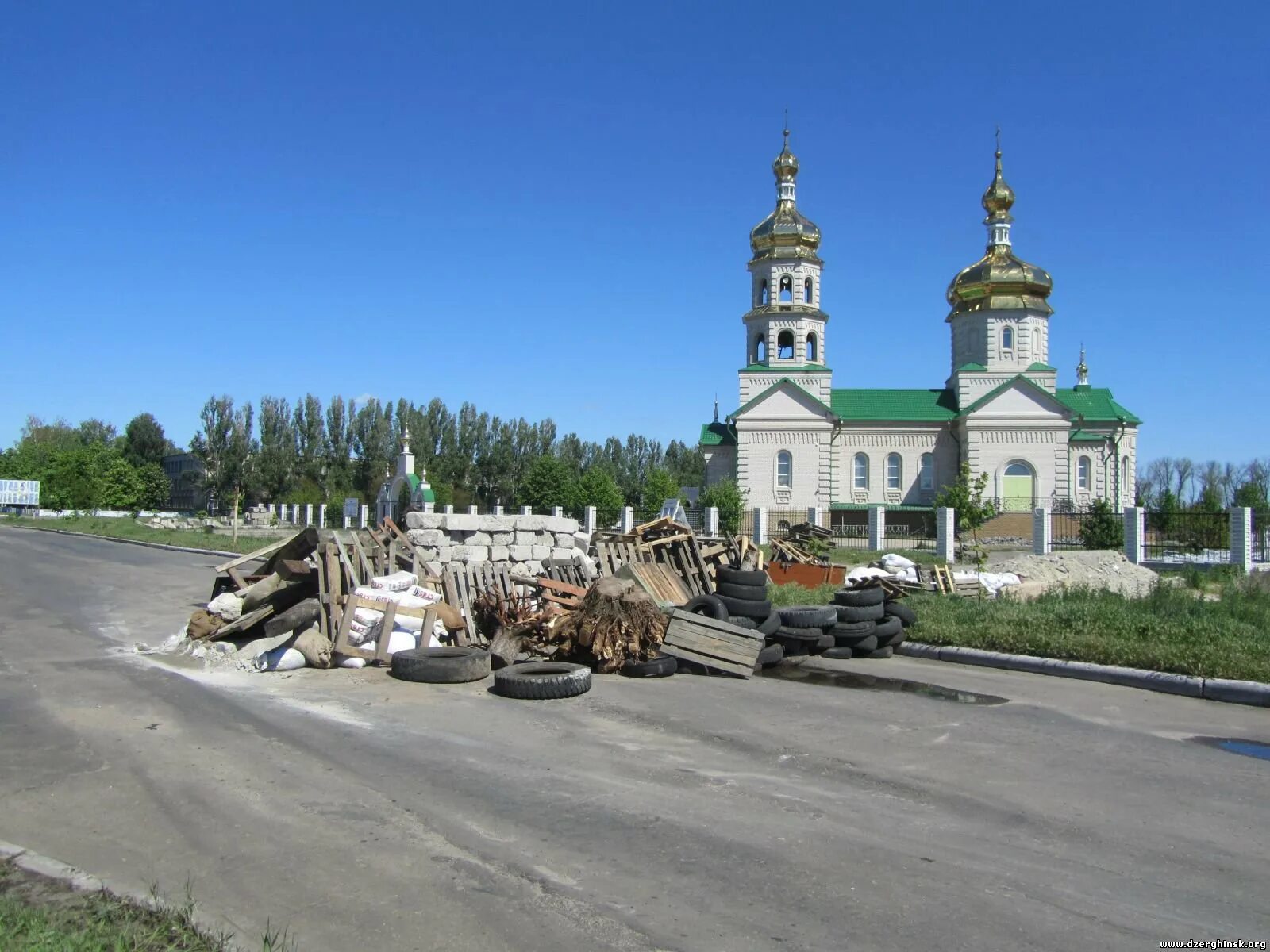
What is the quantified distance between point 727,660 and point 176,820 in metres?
6.50

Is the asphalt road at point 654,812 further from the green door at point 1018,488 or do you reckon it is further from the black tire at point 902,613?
the green door at point 1018,488

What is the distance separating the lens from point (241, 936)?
3.95 metres

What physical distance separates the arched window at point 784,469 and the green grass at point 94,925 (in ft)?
156

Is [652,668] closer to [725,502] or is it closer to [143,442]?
[725,502]

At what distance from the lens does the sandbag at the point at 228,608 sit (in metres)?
12.8

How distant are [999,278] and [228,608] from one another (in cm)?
4753

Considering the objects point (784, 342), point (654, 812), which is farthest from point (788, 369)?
point (654, 812)

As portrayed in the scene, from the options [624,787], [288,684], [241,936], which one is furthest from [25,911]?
[288,684]

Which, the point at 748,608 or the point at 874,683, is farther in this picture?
the point at 748,608

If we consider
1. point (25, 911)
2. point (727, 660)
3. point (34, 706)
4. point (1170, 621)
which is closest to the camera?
point (25, 911)

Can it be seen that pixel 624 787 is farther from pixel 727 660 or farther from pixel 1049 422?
pixel 1049 422

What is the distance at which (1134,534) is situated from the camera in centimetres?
2670

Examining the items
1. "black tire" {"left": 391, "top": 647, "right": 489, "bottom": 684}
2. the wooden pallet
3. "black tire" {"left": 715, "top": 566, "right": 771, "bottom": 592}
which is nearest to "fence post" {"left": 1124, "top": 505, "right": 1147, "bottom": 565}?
"black tire" {"left": 715, "top": 566, "right": 771, "bottom": 592}

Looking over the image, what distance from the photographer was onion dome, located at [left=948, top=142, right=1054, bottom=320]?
51.5 meters
